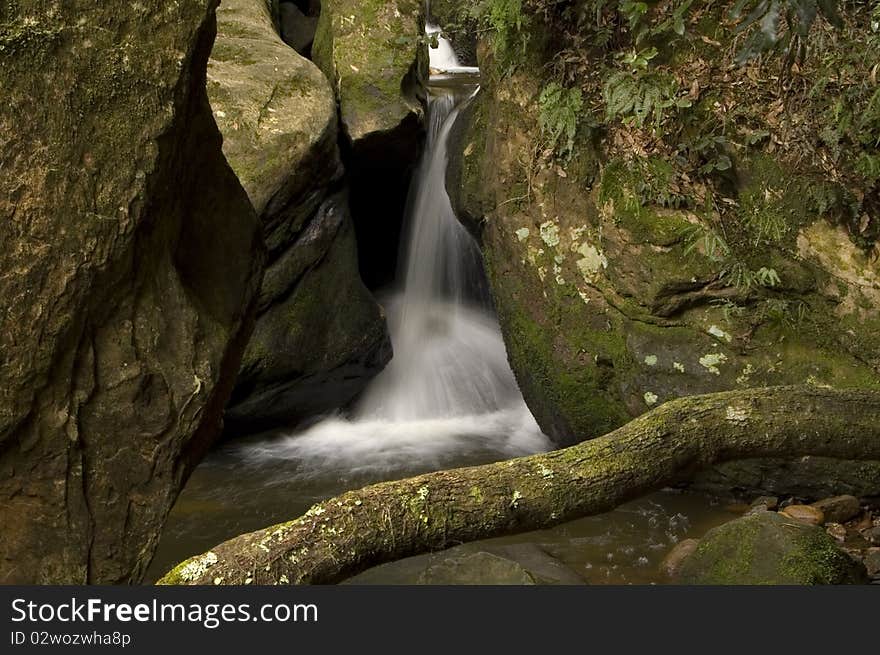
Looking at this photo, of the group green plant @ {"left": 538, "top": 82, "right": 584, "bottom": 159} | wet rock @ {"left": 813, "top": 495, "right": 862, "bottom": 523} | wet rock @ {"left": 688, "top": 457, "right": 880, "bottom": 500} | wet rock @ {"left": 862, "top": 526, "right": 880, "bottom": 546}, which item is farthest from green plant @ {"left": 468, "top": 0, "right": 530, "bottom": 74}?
wet rock @ {"left": 862, "top": 526, "right": 880, "bottom": 546}

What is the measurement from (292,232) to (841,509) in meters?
4.75

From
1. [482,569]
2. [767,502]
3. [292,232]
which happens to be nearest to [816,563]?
[482,569]

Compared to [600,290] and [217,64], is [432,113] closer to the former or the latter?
[217,64]

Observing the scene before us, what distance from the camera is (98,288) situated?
3178mm

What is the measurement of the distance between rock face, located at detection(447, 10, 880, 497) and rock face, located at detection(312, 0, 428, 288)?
1613 millimetres

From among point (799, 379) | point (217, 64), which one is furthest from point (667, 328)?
point (217, 64)

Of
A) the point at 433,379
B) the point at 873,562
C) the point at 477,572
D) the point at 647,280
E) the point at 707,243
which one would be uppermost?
the point at 707,243

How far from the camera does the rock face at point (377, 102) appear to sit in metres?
7.99

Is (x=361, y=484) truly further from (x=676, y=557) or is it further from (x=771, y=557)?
(x=771, y=557)

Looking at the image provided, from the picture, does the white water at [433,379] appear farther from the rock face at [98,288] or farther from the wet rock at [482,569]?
the rock face at [98,288]

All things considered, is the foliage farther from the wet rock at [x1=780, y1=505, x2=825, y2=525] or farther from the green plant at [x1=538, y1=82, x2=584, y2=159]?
the wet rock at [x1=780, y1=505, x2=825, y2=525]

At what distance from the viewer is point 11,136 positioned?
2.90 m

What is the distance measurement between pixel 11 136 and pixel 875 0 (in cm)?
493

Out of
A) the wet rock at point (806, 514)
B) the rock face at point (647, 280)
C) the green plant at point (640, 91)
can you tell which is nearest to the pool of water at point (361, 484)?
the wet rock at point (806, 514)
